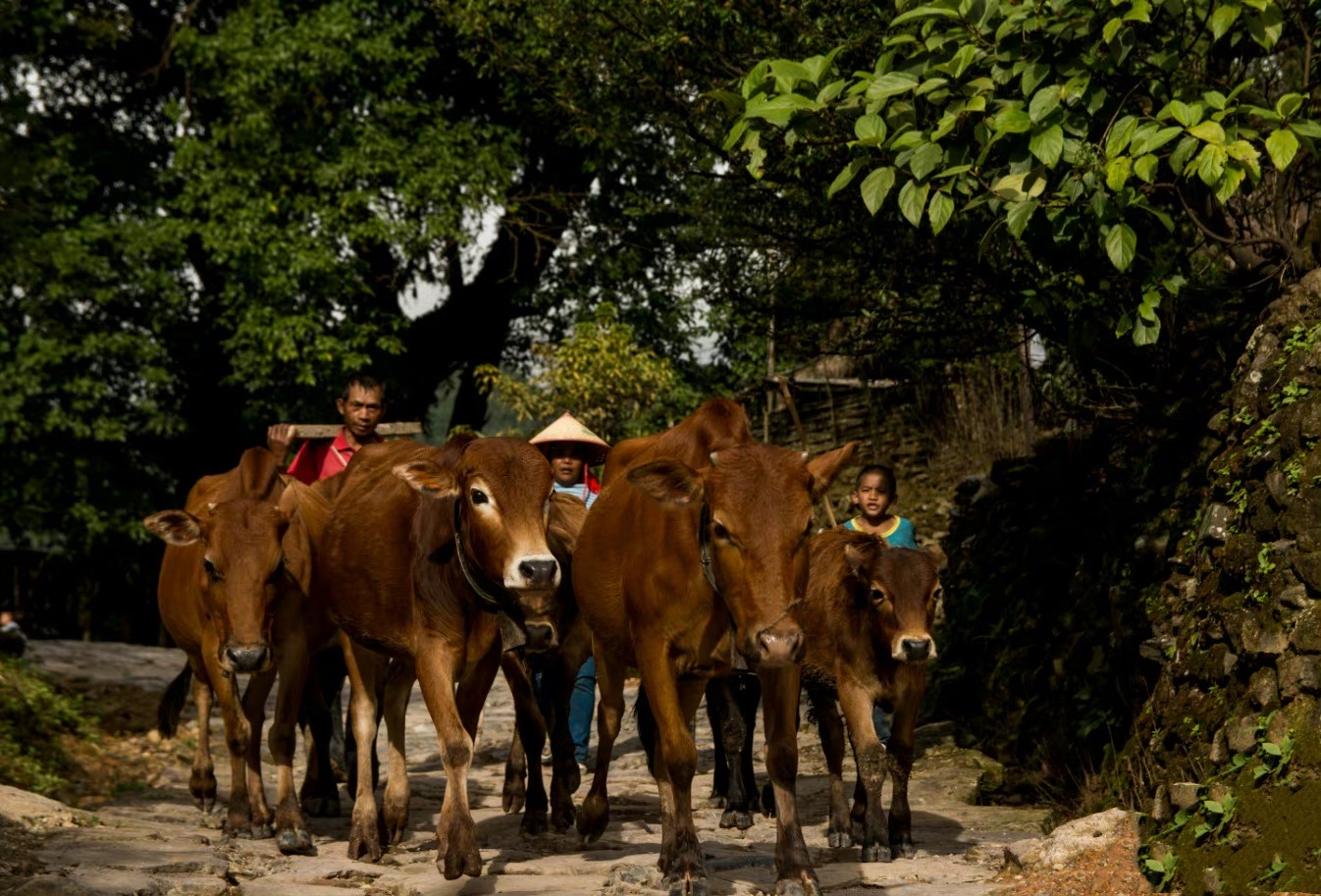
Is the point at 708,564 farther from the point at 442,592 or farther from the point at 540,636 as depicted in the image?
the point at 442,592

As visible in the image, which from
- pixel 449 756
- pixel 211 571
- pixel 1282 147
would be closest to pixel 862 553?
pixel 449 756

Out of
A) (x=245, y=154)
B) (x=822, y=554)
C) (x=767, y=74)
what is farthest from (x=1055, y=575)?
(x=245, y=154)

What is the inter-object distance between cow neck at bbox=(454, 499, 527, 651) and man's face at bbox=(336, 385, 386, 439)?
3196 millimetres

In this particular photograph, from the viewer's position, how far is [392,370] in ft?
75.3

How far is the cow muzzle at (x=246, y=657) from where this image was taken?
767 centimetres

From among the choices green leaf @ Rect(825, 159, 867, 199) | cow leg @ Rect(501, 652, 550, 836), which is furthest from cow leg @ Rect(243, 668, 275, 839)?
green leaf @ Rect(825, 159, 867, 199)

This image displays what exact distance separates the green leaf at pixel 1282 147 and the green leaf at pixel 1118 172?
560mm

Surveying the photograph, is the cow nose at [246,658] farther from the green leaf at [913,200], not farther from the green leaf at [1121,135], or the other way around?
the green leaf at [1121,135]

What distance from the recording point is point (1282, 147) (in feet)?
21.4

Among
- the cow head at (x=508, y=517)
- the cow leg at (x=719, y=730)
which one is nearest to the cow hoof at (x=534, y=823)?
the cow leg at (x=719, y=730)

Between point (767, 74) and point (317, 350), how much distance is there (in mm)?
13323

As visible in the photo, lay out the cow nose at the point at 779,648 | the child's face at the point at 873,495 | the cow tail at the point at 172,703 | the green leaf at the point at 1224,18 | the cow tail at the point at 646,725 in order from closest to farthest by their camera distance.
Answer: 1. the cow nose at the point at 779,648
2. the green leaf at the point at 1224,18
3. the cow tail at the point at 646,725
4. the child's face at the point at 873,495
5. the cow tail at the point at 172,703

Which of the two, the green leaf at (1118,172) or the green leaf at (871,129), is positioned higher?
the green leaf at (871,129)

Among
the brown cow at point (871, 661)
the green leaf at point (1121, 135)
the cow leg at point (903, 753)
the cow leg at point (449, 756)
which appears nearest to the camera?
the cow leg at point (449, 756)
